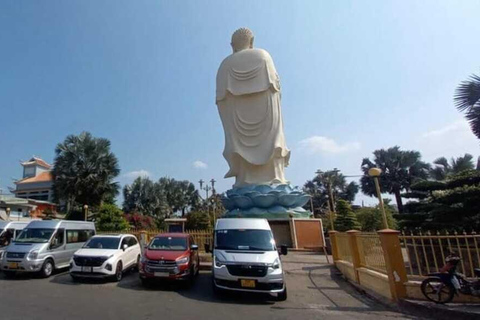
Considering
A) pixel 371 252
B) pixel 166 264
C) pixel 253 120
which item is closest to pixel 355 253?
pixel 371 252

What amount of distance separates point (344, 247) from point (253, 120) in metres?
15.2

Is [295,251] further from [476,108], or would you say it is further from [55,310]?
[55,310]

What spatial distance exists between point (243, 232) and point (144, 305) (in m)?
3.33

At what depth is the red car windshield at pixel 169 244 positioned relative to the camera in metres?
9.60

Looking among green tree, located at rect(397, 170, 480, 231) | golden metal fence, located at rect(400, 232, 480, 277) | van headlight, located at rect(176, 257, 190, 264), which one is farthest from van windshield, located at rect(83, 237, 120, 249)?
green tree, located at rect(397, 170, 480, 231)

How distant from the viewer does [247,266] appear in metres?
7.55

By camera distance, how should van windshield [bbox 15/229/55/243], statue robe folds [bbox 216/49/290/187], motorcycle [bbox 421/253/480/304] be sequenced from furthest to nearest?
statue robe folds [bbox 216/49/290/187] → van windshield [bbox 15/229/55/243] → motorcycle [bbox 421/253/480/304]

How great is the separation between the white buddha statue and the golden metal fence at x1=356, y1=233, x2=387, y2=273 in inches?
571

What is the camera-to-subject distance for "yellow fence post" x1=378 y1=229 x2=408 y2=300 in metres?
6.91

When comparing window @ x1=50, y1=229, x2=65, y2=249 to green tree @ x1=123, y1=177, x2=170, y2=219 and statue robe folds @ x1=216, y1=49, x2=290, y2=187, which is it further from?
green tree @ x1=123, y1=177, x2=170, y2=219

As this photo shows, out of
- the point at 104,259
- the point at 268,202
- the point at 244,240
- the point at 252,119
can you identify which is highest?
the point at 252,119

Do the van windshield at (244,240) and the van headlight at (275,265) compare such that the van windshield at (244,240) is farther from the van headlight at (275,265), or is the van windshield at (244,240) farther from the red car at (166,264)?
the red car at (166,264)

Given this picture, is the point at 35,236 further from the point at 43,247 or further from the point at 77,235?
the point at 77,235

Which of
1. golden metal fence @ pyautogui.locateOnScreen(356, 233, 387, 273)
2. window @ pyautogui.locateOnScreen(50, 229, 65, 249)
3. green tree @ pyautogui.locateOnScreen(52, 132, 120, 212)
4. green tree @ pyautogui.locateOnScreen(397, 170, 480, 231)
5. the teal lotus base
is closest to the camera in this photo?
golden metal fence @ pyautogui.locateOnScreen(356, 233, 387, 273)
